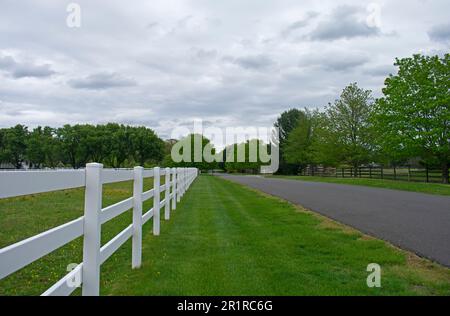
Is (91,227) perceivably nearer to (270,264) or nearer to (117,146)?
(270,264)

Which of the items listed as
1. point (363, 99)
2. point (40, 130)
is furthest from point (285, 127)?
point (40, 130)

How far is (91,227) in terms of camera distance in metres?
3.68

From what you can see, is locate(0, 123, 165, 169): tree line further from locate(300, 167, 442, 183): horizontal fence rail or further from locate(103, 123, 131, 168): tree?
locate(300, 167, 442, 183): horizontal fence rail

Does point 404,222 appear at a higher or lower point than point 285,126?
lower

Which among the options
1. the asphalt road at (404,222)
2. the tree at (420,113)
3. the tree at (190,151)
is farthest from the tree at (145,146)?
the asphalt road at (404,222)

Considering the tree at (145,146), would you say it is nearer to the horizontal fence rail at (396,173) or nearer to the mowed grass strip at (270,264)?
the horizontal fence rail at (396,173)

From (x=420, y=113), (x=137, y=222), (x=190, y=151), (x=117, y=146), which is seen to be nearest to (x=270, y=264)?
(x=137, y=222)

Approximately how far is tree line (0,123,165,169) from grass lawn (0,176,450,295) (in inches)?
2574

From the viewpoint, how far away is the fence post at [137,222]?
5.76 metres

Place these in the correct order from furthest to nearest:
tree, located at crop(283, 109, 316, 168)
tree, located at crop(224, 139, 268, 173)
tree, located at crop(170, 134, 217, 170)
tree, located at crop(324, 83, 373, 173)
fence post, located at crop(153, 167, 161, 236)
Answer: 1. tree, located at crop(224, 139, 268, 173)
2. tree, located at crop(170, 134, 217, 170)
3. tree, located at crop(283, 109, 316, 168)
4. tree, located at crop(324, 83, 373, 173)
5. fence post, located at crop(153, 167, 161, 236)

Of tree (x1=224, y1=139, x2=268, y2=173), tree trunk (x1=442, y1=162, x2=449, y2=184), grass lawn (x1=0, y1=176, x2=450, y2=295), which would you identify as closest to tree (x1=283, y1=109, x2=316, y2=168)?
tree (x1=224, y1=139, x2=268, y2=173)

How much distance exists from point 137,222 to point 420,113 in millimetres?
27397

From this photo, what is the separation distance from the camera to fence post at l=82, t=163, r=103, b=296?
144 inches
